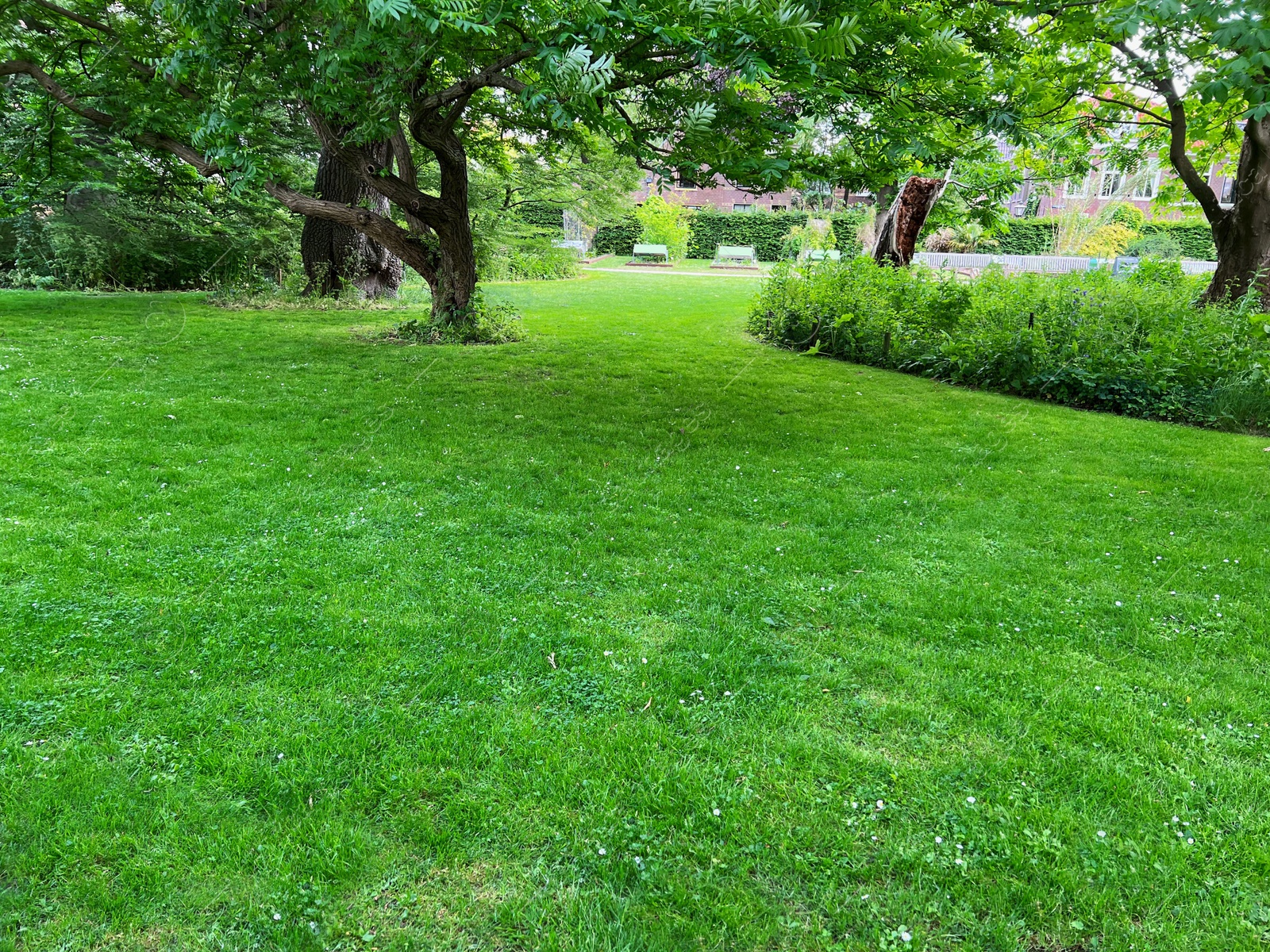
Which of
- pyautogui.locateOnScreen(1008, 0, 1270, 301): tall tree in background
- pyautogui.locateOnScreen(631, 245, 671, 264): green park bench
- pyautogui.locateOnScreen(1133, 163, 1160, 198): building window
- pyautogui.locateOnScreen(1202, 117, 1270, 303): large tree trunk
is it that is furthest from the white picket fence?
pyautogui.locateOnScreen(1202, 117, 1270, 303): large tree trunk

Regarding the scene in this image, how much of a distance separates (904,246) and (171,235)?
562 inches

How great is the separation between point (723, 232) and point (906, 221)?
2605 centimetres

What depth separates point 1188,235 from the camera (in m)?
29.7

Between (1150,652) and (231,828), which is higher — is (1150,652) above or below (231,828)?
above

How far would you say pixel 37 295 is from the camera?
39.3 ft

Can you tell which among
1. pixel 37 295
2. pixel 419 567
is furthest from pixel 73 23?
pixel 419 567

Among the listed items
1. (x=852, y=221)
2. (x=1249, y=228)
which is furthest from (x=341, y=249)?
(x=852, y=221)

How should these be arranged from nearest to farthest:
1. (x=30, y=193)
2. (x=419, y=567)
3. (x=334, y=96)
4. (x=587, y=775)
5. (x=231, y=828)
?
(x=231, y=828) < (x=587, y=775) < (x=419, y=567) < (x=334, y=96) < (x=30, y=193)

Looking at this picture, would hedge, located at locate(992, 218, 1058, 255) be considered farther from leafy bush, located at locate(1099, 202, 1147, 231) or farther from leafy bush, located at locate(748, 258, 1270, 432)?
leafy bush, located at locate(748, 258, 1270, 432)

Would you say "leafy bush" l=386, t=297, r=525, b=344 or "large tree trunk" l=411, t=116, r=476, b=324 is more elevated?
"large tree trunk" l=411, t=116, r=476, b=324

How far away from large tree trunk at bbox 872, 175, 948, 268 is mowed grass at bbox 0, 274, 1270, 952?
7.38 metres

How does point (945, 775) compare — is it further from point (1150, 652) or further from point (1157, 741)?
point (1150, 652)

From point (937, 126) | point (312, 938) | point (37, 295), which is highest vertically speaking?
→ point (937, 126)

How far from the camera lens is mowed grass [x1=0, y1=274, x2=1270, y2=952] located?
1928 mm
